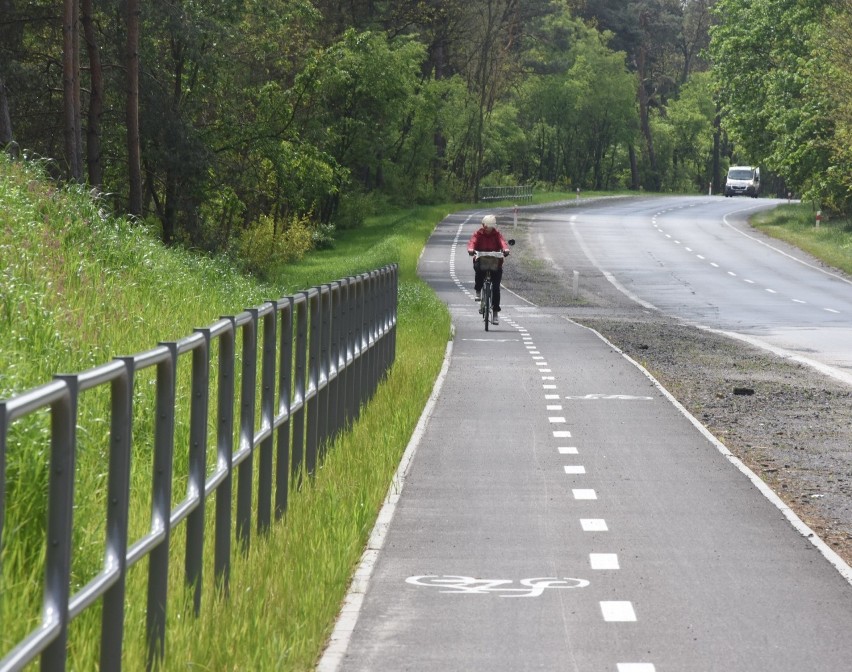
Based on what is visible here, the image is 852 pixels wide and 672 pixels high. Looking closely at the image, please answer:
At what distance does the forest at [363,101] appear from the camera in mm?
39875

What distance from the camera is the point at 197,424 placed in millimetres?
6477

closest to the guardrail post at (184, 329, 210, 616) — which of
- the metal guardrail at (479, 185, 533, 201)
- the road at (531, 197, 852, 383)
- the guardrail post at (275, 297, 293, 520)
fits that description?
the guardrail post at (275, 297, 293, 520)

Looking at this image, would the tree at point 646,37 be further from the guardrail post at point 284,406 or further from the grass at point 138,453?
the guardrail post at point 284,406

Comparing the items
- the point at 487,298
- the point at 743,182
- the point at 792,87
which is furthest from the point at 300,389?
the point at 743,182

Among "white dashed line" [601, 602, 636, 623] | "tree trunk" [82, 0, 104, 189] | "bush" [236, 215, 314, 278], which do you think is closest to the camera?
"white dashed line" [601, 602, 636, 623]

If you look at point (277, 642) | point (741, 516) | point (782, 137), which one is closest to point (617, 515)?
point (741, 516)

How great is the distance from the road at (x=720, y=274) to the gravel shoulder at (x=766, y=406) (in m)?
1.01

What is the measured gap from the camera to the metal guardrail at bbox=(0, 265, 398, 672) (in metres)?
4.30

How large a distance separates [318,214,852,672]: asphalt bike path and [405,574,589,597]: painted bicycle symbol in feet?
0.05

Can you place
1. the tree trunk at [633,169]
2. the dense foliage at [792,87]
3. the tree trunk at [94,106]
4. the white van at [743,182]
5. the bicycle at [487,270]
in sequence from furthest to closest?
the tree trunk at [633,169] < the white van at [743,182] < the dense foliage at [792,87] < the tree trunk at [94,106] < the bicycle at [487,270]

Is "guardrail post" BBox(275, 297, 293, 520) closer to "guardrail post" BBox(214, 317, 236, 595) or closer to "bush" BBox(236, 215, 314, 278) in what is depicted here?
"guardrail post" BBox(214, 317, 236, 595)

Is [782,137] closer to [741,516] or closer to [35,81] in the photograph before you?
[35,81]

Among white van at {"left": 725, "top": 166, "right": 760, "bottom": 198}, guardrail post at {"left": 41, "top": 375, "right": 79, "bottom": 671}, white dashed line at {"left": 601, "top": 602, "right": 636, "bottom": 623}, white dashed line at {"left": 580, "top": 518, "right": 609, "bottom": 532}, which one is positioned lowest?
white van at {"left": 725, "top": 166, "right": 760, "bottom": 198}

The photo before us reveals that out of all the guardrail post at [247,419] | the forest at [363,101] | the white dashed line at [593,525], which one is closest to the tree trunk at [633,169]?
the forest at [363,101]
